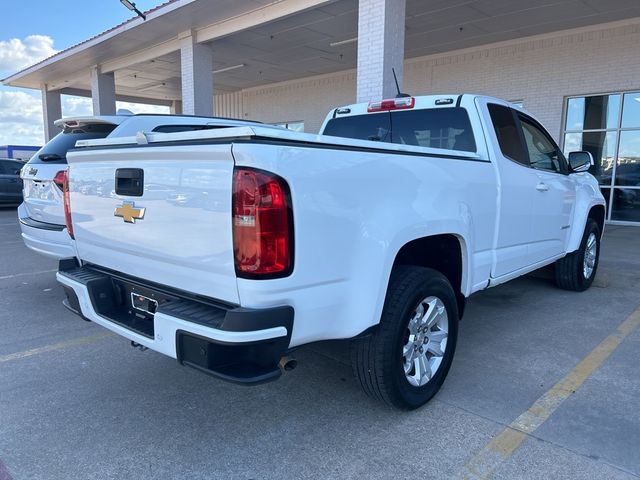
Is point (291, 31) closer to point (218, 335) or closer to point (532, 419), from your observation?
point (532, 419)

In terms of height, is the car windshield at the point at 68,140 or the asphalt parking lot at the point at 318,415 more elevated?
the car windshield at the point at 68,140

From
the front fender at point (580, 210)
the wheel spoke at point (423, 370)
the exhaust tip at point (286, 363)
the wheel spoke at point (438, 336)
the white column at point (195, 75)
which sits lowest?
the wheel spoke at point (423, 370)

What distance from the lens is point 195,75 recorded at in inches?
522

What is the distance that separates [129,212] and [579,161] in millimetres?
4535

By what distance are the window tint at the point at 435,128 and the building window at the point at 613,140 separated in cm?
1076

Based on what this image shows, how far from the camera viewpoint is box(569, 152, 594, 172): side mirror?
16.6 ft

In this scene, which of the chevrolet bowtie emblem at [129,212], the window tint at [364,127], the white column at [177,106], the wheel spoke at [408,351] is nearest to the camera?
the chevrolet bowtie emblem at [129,212]

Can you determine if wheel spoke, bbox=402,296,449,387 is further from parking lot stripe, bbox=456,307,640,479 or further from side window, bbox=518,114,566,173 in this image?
side window, bbox=518,114,566,173

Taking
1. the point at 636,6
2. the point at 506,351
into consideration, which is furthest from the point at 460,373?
A: the point at 636,6

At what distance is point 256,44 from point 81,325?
11.9m

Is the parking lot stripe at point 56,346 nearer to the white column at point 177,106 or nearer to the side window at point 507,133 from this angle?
the side window at point 507,133

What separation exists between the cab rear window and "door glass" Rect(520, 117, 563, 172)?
899mm

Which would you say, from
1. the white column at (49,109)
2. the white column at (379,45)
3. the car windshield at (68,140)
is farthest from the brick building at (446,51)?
the white column at (49,109)

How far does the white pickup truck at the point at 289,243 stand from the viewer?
83.8 inches
